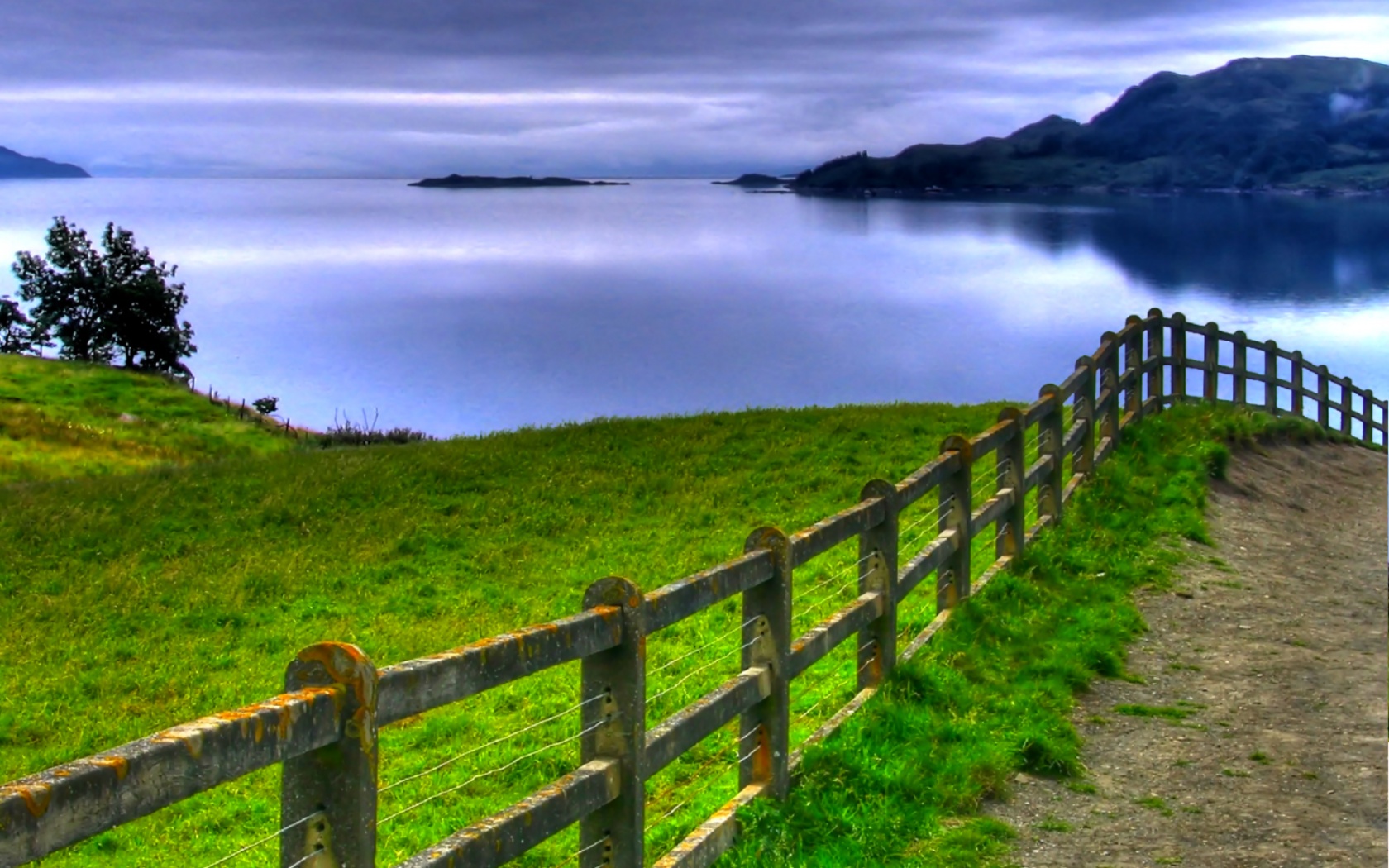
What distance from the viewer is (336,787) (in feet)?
12.6

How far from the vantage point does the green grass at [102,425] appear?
43844 mm

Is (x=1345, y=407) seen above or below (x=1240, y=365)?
below

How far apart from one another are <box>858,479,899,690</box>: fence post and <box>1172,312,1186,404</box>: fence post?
1397 centimetres

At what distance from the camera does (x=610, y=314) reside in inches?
7387

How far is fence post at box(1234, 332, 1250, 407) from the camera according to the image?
77.2ft

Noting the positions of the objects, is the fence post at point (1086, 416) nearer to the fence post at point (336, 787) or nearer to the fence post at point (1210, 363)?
the fence post at point (1210, 363)

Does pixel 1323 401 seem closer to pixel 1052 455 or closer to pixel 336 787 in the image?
pixel 1052 455

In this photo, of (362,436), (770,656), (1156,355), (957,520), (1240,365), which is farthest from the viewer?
(362,436)

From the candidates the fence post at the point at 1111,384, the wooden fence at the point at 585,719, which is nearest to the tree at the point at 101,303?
the fence post at the point at 1111,384

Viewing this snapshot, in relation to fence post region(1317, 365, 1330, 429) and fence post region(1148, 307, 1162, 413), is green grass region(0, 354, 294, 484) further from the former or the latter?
fence post region(1317, 365, 1330, 429)

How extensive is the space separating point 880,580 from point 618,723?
3.52 metres

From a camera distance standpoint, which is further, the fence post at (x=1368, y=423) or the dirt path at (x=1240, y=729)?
the fence post at (x=1368, y=423)

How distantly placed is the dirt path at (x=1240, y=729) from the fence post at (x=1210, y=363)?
6.99 metres

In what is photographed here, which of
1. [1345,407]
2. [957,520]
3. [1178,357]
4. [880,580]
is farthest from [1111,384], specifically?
[1345,407]
